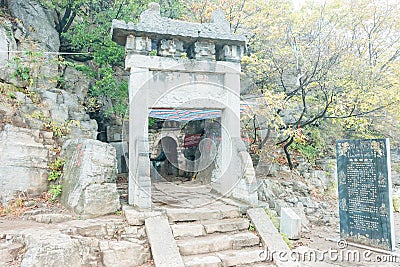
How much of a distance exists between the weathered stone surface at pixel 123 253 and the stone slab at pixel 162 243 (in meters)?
0.20

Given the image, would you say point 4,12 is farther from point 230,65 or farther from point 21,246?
point 21,246

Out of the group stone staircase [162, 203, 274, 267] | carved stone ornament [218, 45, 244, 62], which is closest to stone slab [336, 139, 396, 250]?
stone staircase [162, 203, 274, 267]

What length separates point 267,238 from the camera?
18.0 ft

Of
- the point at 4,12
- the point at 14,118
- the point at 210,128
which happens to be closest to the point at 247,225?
the point at 210,128

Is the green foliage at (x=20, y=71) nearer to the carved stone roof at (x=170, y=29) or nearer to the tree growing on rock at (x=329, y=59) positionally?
the carved stone roof at (x=170, y=29)

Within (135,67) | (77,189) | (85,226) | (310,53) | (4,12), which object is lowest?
(85,226)

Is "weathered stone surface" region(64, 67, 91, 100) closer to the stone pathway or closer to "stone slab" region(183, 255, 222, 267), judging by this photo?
the stone pathway

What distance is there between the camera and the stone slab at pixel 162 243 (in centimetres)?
459

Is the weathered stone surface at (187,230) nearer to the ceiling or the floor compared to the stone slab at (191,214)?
nearer to the floor

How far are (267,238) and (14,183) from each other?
554cm

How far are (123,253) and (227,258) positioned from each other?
5.72 ft

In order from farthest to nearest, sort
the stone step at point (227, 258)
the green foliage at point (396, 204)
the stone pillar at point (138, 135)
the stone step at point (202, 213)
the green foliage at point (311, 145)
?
the green foliage at point (311, 145) < the green foliage at point (396, 204) < the stone pillar at point (138, 135) < the stone step at point (202, 213) < the stone step at point (227, 258)

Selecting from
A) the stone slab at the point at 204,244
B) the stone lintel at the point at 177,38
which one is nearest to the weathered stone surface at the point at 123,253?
the stone slab at the point at 204,244

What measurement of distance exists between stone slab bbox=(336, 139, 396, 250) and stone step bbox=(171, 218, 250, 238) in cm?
267
